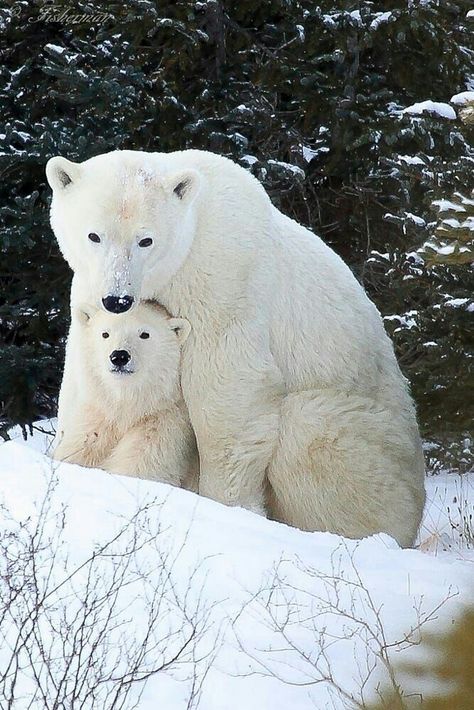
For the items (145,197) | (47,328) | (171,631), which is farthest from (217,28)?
(171,631)

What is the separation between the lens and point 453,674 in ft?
7.30

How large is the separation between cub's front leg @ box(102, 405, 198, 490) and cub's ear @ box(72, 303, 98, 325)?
64 centimetres

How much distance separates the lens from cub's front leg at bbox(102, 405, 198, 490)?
6336mm

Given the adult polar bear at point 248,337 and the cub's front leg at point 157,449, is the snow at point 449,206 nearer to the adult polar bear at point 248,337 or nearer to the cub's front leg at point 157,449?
the adult polar bear at point 248,337

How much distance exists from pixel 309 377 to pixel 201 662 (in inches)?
118

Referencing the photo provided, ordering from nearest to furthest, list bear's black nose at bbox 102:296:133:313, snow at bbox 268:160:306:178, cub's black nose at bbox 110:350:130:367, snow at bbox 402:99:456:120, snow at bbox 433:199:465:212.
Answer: snow at bbox 433:199:465:212 < snow at bbox 402:99:456:120 < bear's black nose at bbox 102:296:133:313 < cub's black nose at bbox 110:350:130:367 < snow at bbox 268:160:306:178

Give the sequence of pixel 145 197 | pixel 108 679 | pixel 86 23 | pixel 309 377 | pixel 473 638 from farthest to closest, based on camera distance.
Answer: pixel 86 23
pixel 309 377
pixel 145 197
pixel 108 679
pixel 473 638

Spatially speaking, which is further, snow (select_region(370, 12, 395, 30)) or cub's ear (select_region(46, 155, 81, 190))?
snow (select_region(370, 12, 395, 30))

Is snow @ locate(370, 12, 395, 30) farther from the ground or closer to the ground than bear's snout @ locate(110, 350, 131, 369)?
farther from the ground

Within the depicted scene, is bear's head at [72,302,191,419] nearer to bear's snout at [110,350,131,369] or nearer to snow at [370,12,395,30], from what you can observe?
bear's snout at [110,350,131,369]

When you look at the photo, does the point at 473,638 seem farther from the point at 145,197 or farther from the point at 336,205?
the point at 336,205

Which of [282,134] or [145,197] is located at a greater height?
[145,197]

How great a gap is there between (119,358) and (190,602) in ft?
7.42

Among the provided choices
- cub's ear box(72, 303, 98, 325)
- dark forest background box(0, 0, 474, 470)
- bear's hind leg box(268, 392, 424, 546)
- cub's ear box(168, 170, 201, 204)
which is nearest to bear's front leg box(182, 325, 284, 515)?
bear's hind leg box(268, 392, 424, 546)
